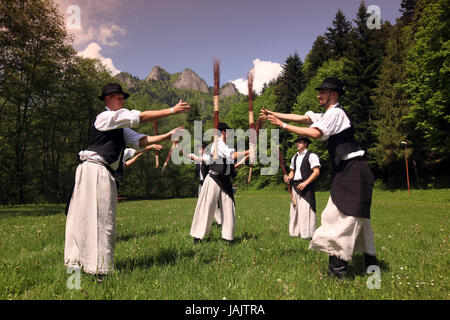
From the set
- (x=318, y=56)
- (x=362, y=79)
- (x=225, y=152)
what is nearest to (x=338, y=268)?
(x=225, y=152)

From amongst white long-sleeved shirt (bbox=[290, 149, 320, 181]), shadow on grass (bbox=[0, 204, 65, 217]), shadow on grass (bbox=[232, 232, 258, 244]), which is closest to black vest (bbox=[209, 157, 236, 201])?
shadow on grass (bbox=[232, 232, 258, 244])

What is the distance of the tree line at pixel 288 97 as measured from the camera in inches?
803

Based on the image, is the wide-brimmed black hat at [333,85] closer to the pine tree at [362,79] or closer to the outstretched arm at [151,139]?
the outstretched arm at [151,139]

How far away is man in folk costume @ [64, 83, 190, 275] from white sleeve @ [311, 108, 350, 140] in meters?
2.06

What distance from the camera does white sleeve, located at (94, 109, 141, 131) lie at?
3826 millimetres

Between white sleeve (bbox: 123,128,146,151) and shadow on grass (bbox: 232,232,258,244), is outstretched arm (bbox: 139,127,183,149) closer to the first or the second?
white sleeve (bbox: 123,128,146,151)

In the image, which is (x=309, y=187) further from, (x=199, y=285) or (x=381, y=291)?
(x=199, y=285)

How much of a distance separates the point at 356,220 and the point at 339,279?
92 centimetres

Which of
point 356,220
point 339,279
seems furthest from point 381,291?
point 356,220

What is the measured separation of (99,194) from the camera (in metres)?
3.98

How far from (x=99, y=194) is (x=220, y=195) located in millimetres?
3375

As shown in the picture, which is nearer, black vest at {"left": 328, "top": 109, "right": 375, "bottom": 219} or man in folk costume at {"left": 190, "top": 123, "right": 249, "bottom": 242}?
black vest at {"left": 328, "top": 109, "right": 375, "bottom": 219}

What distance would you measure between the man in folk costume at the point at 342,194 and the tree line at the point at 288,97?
2029 centimetres

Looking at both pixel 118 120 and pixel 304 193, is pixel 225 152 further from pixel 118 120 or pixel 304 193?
pixel 118 120
